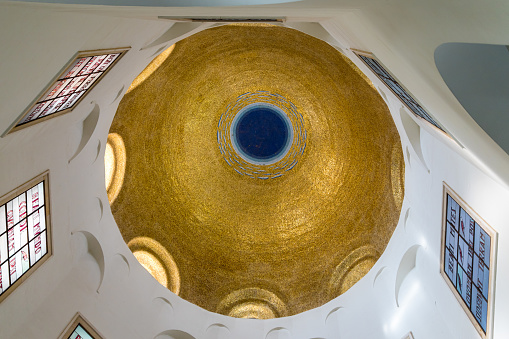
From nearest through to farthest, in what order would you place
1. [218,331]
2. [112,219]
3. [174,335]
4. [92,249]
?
[92,249] < [112,219] < [174,335] < [218,331]

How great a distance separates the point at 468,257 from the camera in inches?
339

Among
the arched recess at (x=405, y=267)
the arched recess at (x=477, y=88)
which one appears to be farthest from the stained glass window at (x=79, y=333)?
the arched recess at (x=477, y=88)

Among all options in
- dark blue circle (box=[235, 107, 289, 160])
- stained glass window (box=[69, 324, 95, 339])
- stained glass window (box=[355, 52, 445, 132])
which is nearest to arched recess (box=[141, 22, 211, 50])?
stained glass window (box=[355, 52, 445, 132])

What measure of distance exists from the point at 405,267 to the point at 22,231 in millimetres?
8890

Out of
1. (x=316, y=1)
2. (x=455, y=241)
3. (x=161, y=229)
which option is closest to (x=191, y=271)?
(x=161, y=229)

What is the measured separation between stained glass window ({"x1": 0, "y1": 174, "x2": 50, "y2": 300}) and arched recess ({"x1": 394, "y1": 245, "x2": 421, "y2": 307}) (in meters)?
8.31

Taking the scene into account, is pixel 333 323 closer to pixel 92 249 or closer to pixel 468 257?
pixel 468 257

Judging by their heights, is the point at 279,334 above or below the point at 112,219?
above

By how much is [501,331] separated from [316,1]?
19.5ft

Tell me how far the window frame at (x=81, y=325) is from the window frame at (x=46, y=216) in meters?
1.68

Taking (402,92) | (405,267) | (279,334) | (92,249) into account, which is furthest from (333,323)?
(402,92)

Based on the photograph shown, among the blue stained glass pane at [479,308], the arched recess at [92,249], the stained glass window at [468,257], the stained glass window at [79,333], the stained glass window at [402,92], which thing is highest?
the stained glass window at [402,92]

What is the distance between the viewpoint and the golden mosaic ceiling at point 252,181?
13.7 m

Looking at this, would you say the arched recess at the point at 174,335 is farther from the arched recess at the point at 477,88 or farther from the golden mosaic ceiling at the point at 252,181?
the arched recess at the point at 477,88
